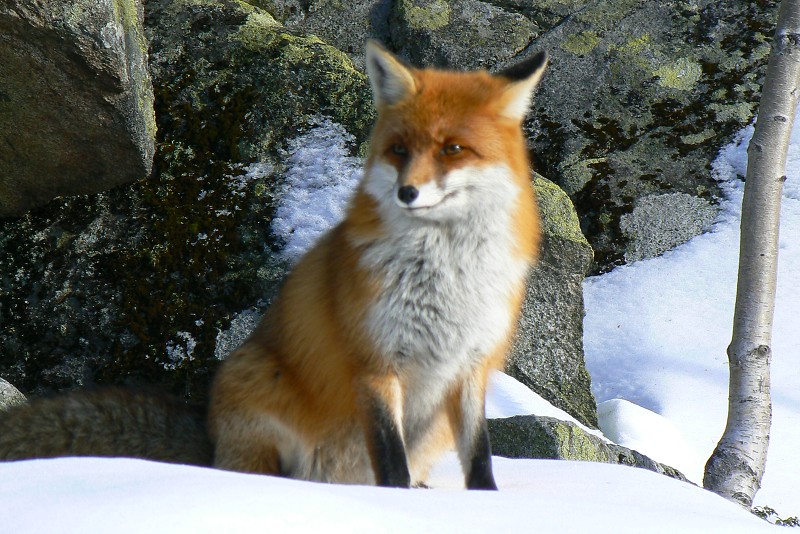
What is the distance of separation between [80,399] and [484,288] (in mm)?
1859

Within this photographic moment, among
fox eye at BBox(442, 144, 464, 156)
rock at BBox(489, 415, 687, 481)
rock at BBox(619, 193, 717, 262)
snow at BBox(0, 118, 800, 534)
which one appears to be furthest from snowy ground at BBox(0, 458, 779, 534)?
rock at BBox(619, 193, 717, 262)

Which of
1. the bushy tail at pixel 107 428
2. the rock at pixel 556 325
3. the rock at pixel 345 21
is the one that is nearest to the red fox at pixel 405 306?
the bushy tail at pixel 107 428

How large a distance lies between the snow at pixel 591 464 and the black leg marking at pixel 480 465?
0.31 ft

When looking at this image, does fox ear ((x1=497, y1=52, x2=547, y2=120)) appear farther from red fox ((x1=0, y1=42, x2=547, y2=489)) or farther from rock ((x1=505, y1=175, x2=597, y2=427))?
rock ((x1=505, y1=175, x2=597, y2=427))

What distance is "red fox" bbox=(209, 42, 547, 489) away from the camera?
3.06m

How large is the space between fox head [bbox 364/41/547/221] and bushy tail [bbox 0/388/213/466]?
4.74ft

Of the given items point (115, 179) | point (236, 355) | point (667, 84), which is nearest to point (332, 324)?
point (236, 355)

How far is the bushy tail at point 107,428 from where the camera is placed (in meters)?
3.32

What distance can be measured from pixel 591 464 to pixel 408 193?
62.2 inches

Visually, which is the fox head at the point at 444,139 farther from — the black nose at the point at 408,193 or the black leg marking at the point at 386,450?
the black leg marking at the point at 386,450

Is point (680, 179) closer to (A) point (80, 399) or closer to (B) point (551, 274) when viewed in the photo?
(B) point (551, 274)

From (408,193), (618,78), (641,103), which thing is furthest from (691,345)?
(408,193)

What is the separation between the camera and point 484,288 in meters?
3.17

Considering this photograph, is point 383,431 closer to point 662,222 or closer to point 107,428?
point 107,428
